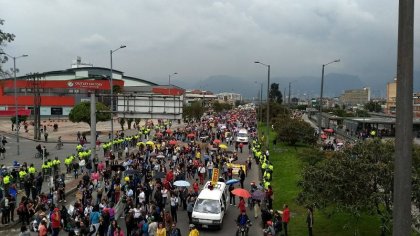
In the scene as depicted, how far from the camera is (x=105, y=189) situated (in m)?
22.4

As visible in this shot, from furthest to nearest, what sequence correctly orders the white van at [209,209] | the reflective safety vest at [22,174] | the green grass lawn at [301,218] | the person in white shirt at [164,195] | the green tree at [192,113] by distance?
the green tree at [192,113] < the reflective safety vest at [22,174] < the person in white shirt at [164,195] < the white van at [209,209] < the green grass lawn at [301,218]

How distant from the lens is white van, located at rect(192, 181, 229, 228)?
1770 centimetres

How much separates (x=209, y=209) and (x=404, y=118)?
44.2 ft

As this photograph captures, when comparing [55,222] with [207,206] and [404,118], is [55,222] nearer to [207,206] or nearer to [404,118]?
[207,206]

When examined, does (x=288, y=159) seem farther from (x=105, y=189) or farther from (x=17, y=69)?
(x=17, y=69)

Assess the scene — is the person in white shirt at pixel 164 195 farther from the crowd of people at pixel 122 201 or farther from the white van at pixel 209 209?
the white van at pixel 209 209

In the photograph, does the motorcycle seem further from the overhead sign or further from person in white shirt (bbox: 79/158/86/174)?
the overhead sign

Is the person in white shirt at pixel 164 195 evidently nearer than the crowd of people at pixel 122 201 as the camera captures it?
No

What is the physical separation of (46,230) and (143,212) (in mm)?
3572

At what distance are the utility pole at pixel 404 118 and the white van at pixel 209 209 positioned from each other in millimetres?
12790

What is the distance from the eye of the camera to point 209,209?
18.0 metres

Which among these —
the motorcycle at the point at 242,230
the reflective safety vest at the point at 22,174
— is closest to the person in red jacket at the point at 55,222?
the motorcycle at the point at 242,230

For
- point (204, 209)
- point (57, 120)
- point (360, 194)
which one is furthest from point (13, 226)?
point (57, 120)

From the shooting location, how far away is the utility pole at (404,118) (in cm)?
522
